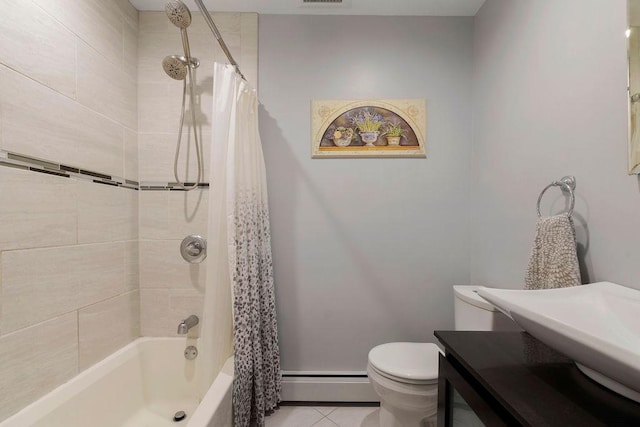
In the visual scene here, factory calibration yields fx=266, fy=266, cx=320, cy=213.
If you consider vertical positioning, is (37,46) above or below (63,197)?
above

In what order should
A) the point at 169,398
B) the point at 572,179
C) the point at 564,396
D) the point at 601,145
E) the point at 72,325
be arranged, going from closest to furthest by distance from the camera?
the point at 564,396, the point at 601,145, the point at 572,179, the point at 72,325, the point at 169,398

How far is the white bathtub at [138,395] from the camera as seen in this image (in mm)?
1024

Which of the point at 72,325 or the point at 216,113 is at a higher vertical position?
the point at 216,113

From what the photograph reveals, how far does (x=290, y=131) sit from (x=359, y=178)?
1.77 ft

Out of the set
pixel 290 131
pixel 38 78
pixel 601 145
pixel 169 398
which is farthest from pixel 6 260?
pixel 601 145

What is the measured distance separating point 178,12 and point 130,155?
805mm

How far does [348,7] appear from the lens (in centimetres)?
162

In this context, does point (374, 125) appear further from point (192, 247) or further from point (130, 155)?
point (130, 155)

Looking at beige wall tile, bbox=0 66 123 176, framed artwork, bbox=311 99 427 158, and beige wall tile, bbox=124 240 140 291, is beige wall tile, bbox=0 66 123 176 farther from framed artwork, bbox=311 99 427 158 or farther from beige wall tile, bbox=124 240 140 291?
framed artwork, bbox=311 99 427 158

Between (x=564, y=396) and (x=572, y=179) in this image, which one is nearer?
(x=564, y=396)

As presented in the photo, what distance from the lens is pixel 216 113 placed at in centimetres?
128

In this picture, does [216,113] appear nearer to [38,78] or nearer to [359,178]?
[38,78]

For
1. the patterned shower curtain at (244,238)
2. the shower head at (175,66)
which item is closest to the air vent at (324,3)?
the patterned shower curtain at (244,238)

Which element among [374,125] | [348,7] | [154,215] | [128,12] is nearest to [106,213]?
[154,215]
